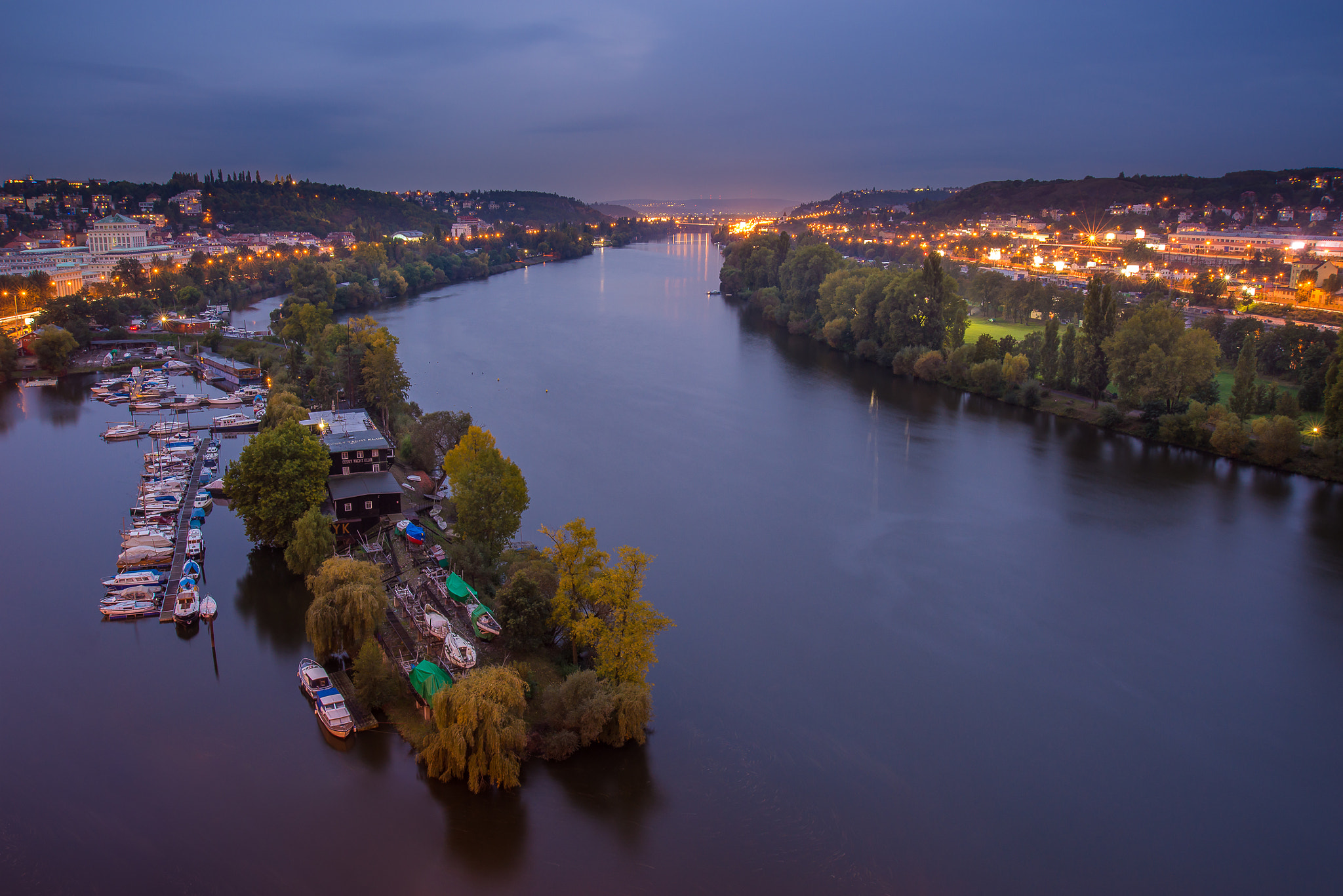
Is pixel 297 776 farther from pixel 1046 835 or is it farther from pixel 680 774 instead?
pixel 1046 835

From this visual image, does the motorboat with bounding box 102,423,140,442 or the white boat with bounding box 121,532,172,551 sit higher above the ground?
the motorboat with bounding box 102,423,140,442

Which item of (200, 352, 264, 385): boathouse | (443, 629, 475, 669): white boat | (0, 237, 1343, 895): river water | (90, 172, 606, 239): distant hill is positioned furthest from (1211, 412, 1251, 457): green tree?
(90, 172, 606, 239): distant hill

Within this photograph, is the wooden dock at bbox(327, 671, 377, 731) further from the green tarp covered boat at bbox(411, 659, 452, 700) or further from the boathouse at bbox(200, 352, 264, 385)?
the boathouse at bbox(200, 352, 264, 385)

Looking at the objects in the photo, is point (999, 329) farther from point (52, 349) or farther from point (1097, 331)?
point (52, 349)

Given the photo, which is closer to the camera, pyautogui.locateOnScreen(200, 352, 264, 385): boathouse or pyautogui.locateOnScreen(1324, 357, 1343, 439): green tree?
pyautogui.locateOnScreen(1324, 357, 1343, 439): green tree

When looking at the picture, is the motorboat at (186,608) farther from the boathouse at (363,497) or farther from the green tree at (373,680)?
the green tree at (373,680)

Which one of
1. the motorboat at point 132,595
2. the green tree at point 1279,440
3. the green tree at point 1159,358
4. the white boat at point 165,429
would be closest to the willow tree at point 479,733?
the motorboat at point 132,595

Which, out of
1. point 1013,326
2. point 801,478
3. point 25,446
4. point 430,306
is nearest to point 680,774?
point 801,478
